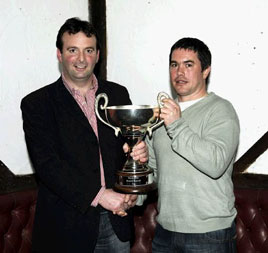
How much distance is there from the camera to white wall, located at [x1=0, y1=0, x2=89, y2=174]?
2.66m

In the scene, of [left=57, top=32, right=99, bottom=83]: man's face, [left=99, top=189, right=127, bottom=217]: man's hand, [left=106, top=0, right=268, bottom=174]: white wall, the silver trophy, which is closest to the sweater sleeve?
the silver trophy

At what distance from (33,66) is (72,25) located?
740 mm

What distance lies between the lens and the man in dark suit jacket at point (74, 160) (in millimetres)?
2021

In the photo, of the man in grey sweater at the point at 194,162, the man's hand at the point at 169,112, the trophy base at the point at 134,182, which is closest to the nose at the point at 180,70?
the man in grey sweater at the point at 194,162

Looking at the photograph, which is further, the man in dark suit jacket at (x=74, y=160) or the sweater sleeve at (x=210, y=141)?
the man in dark suit jacket at (x=74, y=160)

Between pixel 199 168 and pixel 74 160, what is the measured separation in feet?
2.03

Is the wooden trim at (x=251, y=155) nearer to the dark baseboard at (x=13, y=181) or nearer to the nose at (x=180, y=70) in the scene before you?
the nose at (x=180, y=70)

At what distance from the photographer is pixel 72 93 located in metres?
2.19

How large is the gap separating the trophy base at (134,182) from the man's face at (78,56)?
1.78ft

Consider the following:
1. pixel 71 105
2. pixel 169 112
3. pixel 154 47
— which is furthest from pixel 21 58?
pixel 169 112

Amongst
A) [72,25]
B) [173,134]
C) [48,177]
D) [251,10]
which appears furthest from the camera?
[251,10]

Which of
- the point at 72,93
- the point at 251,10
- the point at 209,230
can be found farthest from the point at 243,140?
the point at 72,93

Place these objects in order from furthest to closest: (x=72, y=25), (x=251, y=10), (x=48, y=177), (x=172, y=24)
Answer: (x=172, y=24)
(x=251, y=10)
(x=72, y=25)
(x=48, y=177)

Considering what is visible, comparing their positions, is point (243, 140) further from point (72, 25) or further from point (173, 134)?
point (72, 25)
